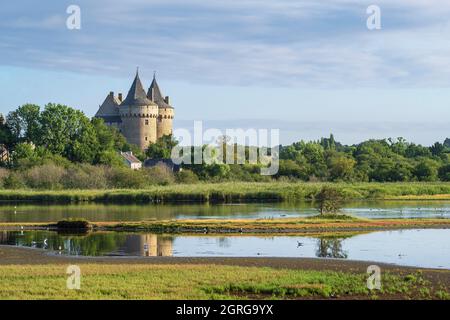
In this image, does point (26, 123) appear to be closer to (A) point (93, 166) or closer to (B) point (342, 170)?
(A) point (93, 166)

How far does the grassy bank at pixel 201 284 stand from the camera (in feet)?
74.2

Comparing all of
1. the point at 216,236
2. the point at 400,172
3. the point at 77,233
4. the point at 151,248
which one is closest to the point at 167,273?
the point at 151,248

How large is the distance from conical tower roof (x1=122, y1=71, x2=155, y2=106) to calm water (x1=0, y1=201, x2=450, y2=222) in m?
62.1

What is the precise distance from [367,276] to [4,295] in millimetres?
11117

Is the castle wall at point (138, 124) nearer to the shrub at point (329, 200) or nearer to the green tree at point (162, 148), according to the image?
the green tree at point (162, 148)

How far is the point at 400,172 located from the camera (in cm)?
10431

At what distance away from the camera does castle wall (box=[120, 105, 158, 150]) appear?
13088 cm

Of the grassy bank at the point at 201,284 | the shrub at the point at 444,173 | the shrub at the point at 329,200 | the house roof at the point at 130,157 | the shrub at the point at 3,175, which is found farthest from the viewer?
the house roof at the point at 130,157

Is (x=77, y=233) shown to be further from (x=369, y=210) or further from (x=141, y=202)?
(x=141, y=202)

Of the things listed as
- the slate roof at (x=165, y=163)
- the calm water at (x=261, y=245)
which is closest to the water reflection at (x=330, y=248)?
the calm water at (x=261, y=245)

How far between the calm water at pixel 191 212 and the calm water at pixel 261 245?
9.70 metres

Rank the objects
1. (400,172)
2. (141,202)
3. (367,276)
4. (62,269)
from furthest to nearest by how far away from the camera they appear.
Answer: (400,172) → (141,202) → (62,269) → (367,276)

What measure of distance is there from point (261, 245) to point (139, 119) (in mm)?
94176

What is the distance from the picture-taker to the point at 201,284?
24.5 metres
